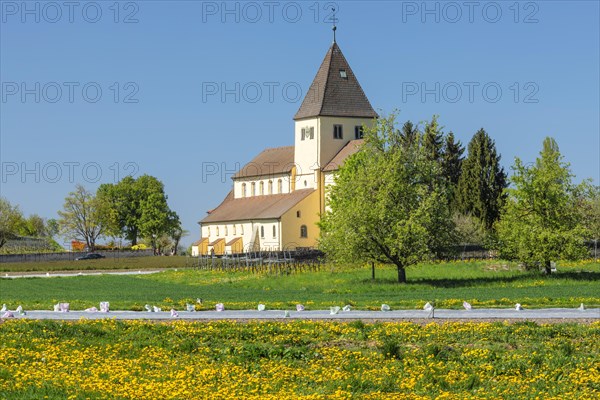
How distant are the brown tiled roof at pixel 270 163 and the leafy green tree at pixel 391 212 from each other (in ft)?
176

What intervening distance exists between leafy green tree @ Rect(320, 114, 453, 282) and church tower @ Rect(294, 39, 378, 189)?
153 ft

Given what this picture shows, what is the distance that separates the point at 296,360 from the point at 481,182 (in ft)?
229

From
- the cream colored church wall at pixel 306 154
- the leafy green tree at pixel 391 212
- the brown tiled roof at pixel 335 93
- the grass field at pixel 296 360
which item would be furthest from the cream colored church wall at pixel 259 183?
the grass field at pixel 296 360

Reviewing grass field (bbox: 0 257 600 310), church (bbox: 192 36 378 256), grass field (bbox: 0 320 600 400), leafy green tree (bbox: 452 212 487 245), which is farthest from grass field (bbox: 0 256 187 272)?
grass field (bbox: 0 320 600 400)

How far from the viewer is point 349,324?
27266 millimetres

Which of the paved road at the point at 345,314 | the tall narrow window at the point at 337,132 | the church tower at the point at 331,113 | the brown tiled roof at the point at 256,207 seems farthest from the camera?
the brown tiled roof at the point at 256,207

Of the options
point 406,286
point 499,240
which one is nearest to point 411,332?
point 406,286

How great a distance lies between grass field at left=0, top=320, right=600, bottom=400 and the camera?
1925cm

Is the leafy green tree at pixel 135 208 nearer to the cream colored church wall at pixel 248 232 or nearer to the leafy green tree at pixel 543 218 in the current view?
the cream colored church wall at pixel 248 232

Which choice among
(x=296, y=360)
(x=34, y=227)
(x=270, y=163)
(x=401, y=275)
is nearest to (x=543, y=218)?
(x=401, y=275)

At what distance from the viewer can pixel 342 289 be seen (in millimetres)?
47469

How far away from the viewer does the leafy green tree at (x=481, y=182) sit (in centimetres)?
9069

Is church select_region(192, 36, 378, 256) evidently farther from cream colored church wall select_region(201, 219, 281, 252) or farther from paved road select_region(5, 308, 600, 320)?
paved road select_region(5, 308, 600, 320)

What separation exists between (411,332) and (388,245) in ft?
85.2
